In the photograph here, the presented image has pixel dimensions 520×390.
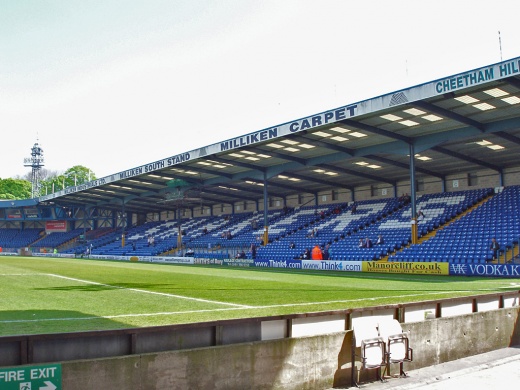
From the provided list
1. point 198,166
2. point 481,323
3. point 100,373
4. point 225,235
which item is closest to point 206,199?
point 225,235

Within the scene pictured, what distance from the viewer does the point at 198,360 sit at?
7004 millimetres

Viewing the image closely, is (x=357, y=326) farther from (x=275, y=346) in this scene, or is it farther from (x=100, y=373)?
(x=100, y=373)

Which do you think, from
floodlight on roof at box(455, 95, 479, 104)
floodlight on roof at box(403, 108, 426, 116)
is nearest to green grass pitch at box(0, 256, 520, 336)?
floodlight on roof at box(455, 95, 479, 104)

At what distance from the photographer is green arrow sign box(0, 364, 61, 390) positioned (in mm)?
5723

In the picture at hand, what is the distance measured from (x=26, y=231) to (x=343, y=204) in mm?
62545

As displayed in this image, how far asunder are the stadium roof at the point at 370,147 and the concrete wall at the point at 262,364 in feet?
46.4

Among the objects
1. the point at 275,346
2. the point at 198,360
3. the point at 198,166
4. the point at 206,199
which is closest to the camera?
the point at 198,360

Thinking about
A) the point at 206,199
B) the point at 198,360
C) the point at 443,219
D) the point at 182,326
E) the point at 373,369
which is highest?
the point at 206,199

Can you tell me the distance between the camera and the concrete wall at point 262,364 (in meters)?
6.33

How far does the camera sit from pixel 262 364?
7609 millimetres

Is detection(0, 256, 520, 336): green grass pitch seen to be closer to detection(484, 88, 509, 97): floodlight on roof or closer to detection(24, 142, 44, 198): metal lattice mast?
detection(484, 88, 509, 97): floodlight on roof

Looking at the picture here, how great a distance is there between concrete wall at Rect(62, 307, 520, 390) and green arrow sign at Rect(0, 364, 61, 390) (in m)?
0.12

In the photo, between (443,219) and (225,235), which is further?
(225,235)

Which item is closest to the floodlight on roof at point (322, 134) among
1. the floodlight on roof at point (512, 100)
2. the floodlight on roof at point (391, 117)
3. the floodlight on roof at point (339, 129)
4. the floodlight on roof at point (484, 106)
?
the floodlight on roof at point (339, 129)
